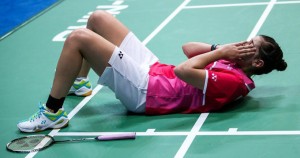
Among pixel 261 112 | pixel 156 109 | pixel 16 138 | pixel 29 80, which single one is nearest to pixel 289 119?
pixel 261 112

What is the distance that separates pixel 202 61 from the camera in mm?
5391

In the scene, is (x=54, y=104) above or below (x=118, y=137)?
above

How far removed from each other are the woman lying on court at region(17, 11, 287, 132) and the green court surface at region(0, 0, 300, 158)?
126 mm

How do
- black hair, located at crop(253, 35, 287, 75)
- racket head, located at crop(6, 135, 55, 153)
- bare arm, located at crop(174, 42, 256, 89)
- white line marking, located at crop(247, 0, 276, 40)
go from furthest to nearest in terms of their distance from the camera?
white line marking, located at crop(247, 0, 276, 40), black hair, located at crop(253, 35, 287, 75), bare arm, located at crop(174, 42, 256, 89), racket head, located at crop(6, 135, 55, 153)

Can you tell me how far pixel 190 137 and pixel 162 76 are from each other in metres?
0.73

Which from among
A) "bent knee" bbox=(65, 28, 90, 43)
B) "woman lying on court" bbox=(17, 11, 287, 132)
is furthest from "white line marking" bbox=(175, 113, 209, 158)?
"bent knee" bbox=(65, 28, 90, 43)

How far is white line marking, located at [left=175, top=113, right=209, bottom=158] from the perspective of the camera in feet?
16.3

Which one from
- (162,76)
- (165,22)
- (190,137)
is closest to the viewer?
(190,137)

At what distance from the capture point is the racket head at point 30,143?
522 cm

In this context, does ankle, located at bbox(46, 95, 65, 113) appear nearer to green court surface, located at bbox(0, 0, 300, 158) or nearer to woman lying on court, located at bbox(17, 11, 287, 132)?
woman lying on court, located at bbox(17, 11, 287, 132)

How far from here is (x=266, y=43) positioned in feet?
17.8

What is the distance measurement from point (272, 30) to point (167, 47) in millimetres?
1211

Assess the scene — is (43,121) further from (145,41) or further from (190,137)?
(145,41)

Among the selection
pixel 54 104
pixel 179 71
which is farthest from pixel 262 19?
pixel 54 104
